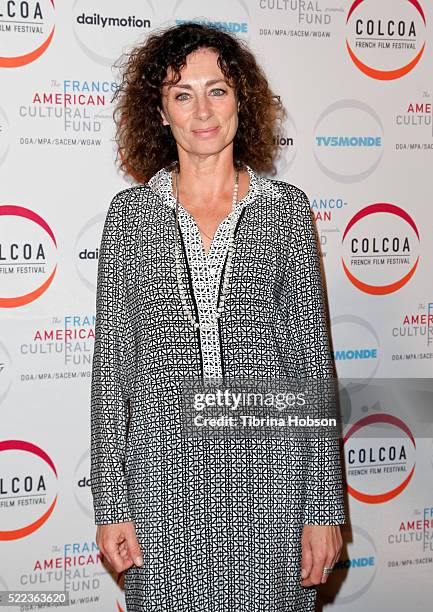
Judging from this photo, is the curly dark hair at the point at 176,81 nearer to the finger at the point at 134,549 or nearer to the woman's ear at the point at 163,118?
the woman's ear at the point at 163,118

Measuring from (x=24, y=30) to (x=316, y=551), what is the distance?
1.56 m

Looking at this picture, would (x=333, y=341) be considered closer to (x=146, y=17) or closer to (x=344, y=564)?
(x=344, y=564)

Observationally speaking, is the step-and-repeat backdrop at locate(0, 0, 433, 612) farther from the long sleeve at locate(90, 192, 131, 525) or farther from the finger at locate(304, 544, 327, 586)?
the finger at locate(304, 544, 327, 586)

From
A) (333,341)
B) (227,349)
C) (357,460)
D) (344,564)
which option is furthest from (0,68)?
(344,564)

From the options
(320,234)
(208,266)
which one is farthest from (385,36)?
(208,266)

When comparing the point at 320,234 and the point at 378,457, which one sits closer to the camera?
the point at 320,234

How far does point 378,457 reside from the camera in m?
2.69

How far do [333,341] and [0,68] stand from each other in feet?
4.27

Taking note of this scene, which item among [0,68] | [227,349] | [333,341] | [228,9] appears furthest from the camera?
[333,341]

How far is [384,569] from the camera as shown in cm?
273

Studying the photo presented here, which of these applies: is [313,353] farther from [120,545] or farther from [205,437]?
[120,545]

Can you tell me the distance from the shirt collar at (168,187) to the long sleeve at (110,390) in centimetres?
11

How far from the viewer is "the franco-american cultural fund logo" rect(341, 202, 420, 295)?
2.59 meters

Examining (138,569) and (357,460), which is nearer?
(138,569)
